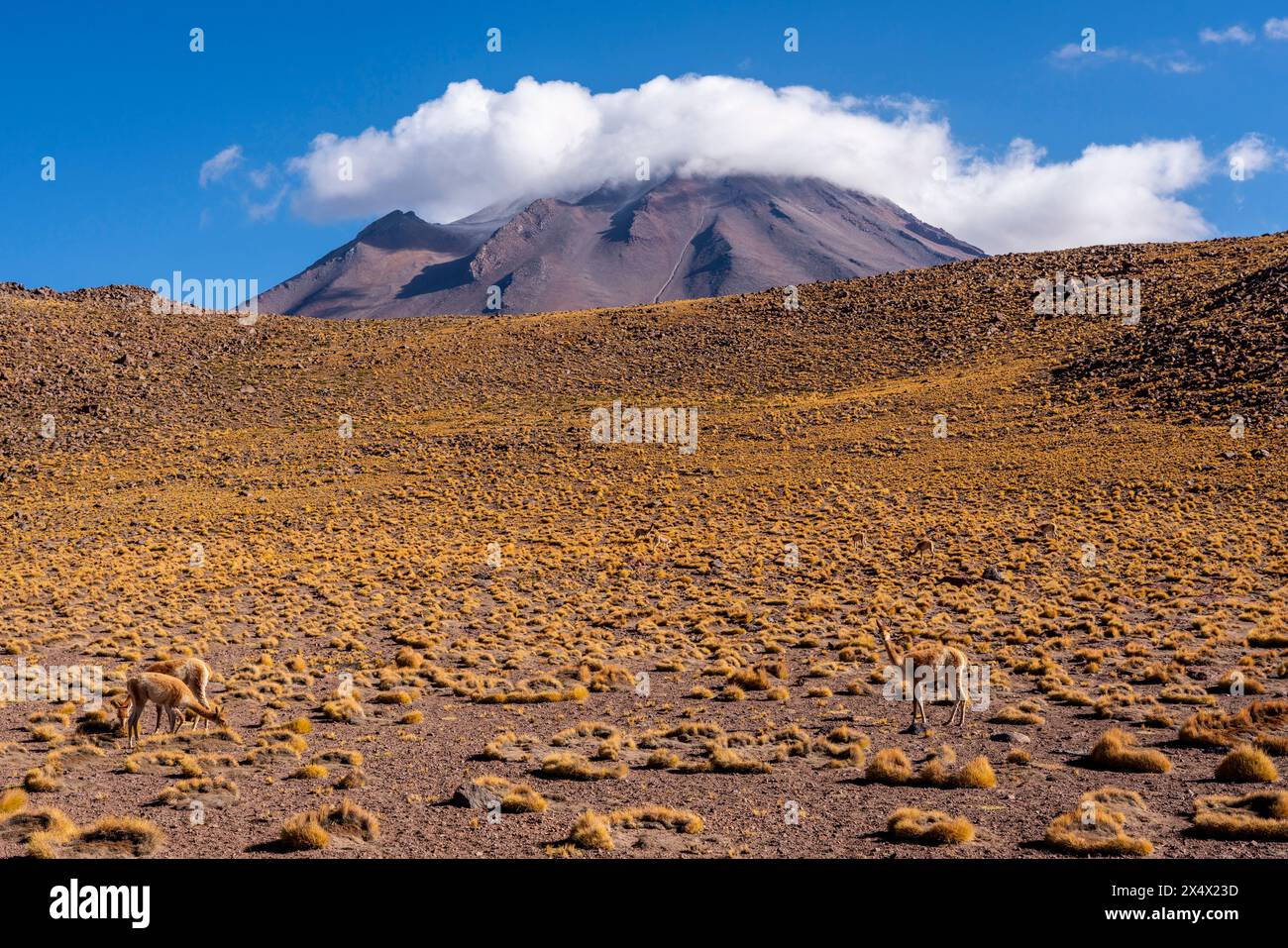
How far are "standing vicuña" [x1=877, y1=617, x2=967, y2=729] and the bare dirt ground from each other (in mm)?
528

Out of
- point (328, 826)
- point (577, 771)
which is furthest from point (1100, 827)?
point (328, 826)

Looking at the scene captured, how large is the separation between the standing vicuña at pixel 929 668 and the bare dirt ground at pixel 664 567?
20.8 inches

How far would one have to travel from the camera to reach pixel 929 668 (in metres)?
15.2

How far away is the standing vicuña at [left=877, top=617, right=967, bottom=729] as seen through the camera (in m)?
→ 14.4

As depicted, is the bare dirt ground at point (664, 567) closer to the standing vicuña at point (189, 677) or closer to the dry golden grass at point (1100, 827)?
the dry golden grass at point (1100, 827)

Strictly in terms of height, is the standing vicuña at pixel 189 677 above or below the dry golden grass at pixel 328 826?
above

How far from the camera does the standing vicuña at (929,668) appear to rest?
14414mm

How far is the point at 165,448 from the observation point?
5653 cm

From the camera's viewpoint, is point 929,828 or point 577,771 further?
point 577,771

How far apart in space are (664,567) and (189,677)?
19.9 metres

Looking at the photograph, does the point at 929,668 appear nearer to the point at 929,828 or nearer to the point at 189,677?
the point at 929,828

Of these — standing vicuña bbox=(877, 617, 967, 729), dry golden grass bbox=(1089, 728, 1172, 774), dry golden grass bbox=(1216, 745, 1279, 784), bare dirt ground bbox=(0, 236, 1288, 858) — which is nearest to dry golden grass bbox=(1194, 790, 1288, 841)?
bare dirt ground bbox=(0, 236, 1288, 858)

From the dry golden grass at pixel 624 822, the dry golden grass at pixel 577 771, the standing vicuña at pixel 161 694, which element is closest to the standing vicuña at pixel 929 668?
the dry golden grass at pixel 577 771
